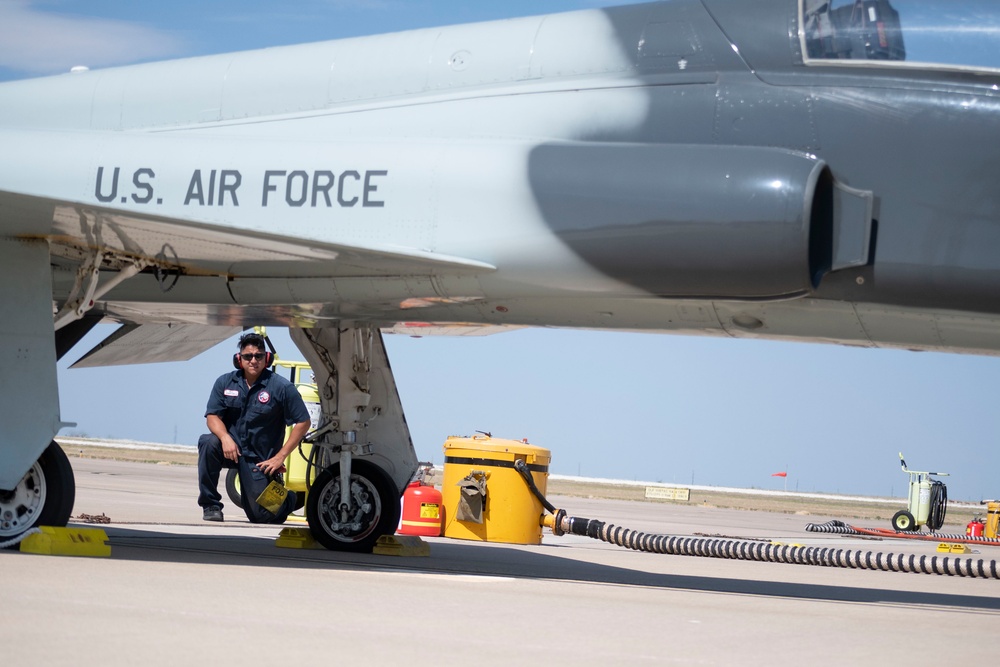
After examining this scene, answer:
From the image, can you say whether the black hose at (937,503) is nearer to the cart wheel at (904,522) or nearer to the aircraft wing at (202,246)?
the cart wheel at (904,522)

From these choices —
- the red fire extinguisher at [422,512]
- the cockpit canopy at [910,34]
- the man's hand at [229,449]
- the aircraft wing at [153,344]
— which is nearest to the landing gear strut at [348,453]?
the man's hand at [229,449]

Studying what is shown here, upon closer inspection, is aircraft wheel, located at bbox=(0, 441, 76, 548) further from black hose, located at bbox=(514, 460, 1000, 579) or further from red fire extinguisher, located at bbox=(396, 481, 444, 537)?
black hose, located at bbox=(514, 460, 1000, 579)

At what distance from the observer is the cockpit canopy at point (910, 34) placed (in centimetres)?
654

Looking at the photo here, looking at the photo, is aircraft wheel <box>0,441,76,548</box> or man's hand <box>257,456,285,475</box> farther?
man's hand <box>257,456,285,475</box>

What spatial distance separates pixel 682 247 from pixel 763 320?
98 centimetres

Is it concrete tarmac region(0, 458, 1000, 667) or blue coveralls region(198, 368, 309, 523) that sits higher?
blue coveralls region(198, 368, 309, 523)

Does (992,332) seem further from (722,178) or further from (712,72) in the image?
(712,72)

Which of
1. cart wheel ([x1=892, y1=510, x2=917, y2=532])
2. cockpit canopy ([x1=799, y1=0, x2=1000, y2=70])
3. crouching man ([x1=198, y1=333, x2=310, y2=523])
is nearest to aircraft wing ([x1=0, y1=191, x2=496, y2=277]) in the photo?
crouching man ([x1=198, y1=333, x2=310, y2=523])

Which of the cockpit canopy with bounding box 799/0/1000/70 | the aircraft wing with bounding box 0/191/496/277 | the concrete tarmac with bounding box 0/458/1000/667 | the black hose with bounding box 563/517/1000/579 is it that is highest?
the cockpit canopy with bounding box 799/0/1000/70

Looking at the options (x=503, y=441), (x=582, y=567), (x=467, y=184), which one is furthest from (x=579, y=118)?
(x=503, y=441)

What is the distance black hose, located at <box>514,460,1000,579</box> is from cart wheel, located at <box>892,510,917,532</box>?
555 inches

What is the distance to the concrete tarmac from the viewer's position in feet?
13.4

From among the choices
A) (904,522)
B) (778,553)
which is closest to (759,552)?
(778,553)

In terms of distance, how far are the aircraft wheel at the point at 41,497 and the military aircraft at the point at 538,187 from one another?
0.02 meters
